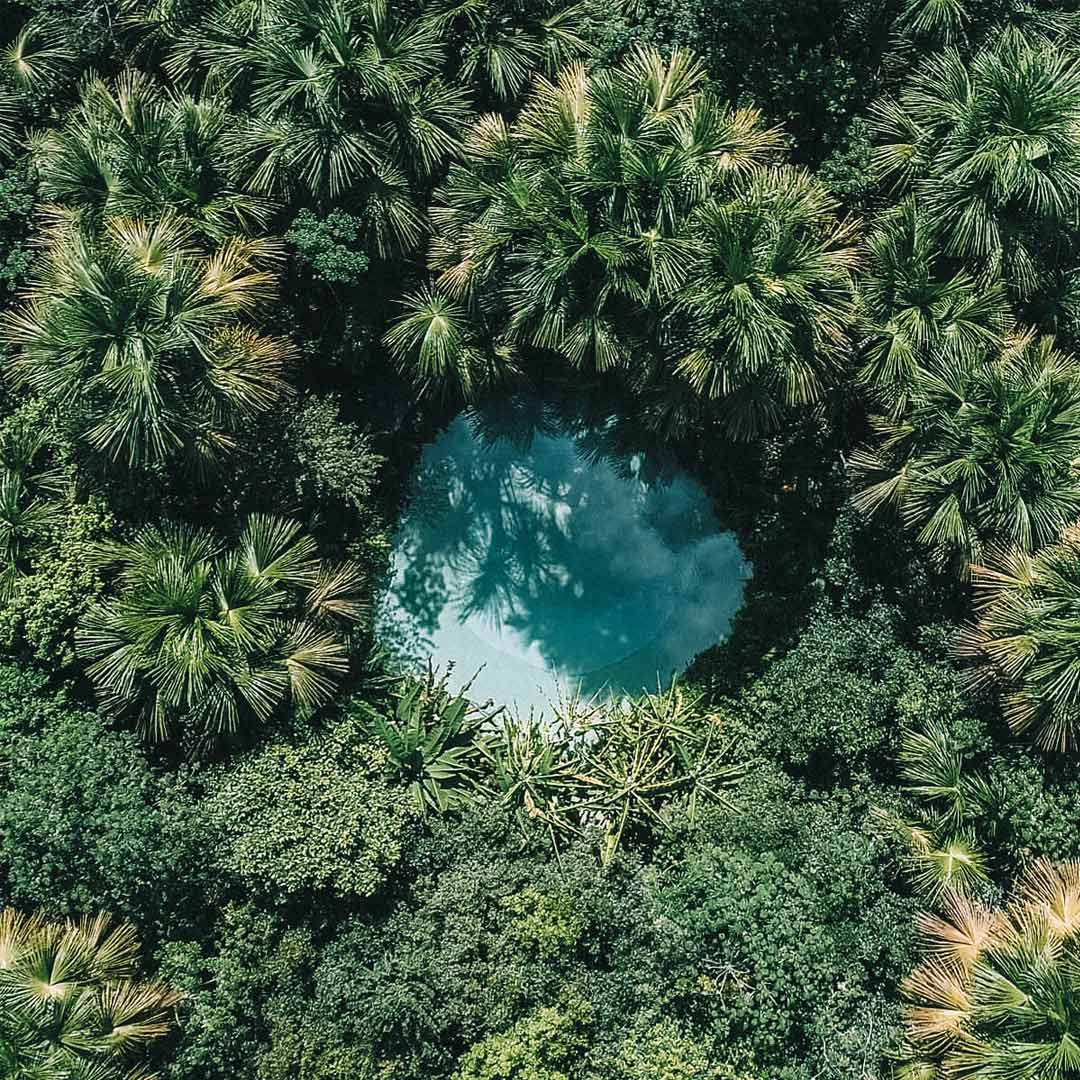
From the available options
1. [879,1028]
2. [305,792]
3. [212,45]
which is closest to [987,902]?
[879,1028]

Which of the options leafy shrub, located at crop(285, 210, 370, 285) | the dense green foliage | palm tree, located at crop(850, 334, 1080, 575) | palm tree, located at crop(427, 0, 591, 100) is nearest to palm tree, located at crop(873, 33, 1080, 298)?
the dense green foliage

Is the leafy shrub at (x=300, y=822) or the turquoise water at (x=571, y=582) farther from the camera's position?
the turquoise water at (x=571, y=582)

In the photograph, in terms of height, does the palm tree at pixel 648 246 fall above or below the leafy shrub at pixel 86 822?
above

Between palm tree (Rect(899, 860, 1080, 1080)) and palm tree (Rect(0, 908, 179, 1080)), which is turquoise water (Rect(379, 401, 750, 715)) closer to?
palm tree (Rect(899, 860, 1080, 1080))

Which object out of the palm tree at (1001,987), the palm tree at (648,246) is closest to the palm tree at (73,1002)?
the palm tree at (648,246)

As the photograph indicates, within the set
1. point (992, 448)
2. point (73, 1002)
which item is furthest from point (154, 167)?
point (992, 448)

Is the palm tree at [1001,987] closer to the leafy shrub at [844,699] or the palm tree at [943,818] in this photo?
the palm tree at [943,818]
